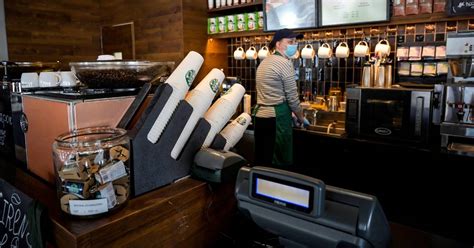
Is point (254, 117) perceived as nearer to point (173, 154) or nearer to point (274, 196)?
point (173, 154)

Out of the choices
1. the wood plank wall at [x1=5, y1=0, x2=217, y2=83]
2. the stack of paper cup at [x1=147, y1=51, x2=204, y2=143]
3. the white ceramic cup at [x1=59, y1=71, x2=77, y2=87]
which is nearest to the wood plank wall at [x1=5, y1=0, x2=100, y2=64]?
the wood plank wall at [x1=5, y1=0, x2=217, y2=83]

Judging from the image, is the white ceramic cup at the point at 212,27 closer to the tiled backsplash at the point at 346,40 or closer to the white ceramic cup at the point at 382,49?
the tiled backsplash at the point at 346,40

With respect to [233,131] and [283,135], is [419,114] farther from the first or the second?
[233,131]

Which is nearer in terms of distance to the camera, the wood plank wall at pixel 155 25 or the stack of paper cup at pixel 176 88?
the stack of paper cup at pixel 176 88

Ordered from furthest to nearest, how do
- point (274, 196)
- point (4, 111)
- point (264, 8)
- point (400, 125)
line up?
point (264, 8) < point (400, 125) < point (4, 111) < point (274, 196)

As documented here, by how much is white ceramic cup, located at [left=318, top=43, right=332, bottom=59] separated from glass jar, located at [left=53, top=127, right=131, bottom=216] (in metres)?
2.65

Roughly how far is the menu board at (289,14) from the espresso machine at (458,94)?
50.8 inches

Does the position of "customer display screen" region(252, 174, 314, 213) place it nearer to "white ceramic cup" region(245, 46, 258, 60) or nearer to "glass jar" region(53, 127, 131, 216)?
"glass jar" region(53, 127, 131, 216)

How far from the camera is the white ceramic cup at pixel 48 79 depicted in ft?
4.86

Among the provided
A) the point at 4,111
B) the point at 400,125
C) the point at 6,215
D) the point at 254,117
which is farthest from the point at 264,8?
the point at 6,215

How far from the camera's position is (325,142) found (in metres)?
3.00

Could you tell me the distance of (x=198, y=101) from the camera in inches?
47.6

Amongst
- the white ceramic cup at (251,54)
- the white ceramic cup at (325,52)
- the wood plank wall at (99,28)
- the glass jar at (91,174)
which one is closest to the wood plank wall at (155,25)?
the wood plank wall at (99,28)

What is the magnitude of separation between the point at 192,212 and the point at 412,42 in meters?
2.49
